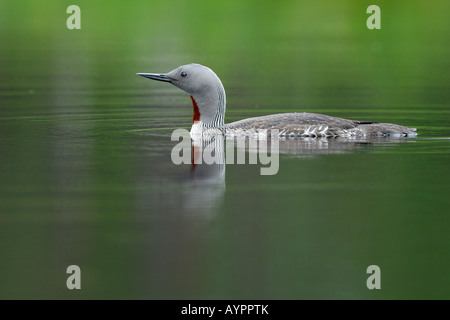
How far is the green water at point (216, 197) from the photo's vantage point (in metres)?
5.18

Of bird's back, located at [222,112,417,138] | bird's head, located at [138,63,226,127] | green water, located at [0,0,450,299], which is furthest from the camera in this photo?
bird's head, located at [138,63,226,127]

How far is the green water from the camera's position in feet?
17.0

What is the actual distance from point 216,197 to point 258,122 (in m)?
2.66

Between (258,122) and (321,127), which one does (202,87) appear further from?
(321,127)

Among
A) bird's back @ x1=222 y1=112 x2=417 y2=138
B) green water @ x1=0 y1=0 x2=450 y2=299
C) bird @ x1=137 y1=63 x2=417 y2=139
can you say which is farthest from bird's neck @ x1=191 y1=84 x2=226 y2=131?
bird's back @ x1=222 y1=112 x2=417 y2=138

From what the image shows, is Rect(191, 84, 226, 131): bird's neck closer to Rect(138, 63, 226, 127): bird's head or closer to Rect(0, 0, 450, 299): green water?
Rect(138, 63, 226, 127): bird's head

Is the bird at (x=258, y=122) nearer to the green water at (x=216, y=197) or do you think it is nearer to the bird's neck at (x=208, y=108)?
the bird's neck at (x=208, y=108)

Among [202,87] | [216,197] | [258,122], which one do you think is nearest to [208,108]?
[202,87]

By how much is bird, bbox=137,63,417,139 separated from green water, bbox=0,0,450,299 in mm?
359

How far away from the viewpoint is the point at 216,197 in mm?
6871

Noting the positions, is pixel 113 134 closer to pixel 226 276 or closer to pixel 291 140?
pixel 291 140

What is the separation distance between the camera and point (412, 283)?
509cm

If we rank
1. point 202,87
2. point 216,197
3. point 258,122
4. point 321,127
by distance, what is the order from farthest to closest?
point 202,87 → point 258,122 → point 321,127 → point 216,197

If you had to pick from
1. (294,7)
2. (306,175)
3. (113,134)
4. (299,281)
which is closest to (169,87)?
(113,134)
